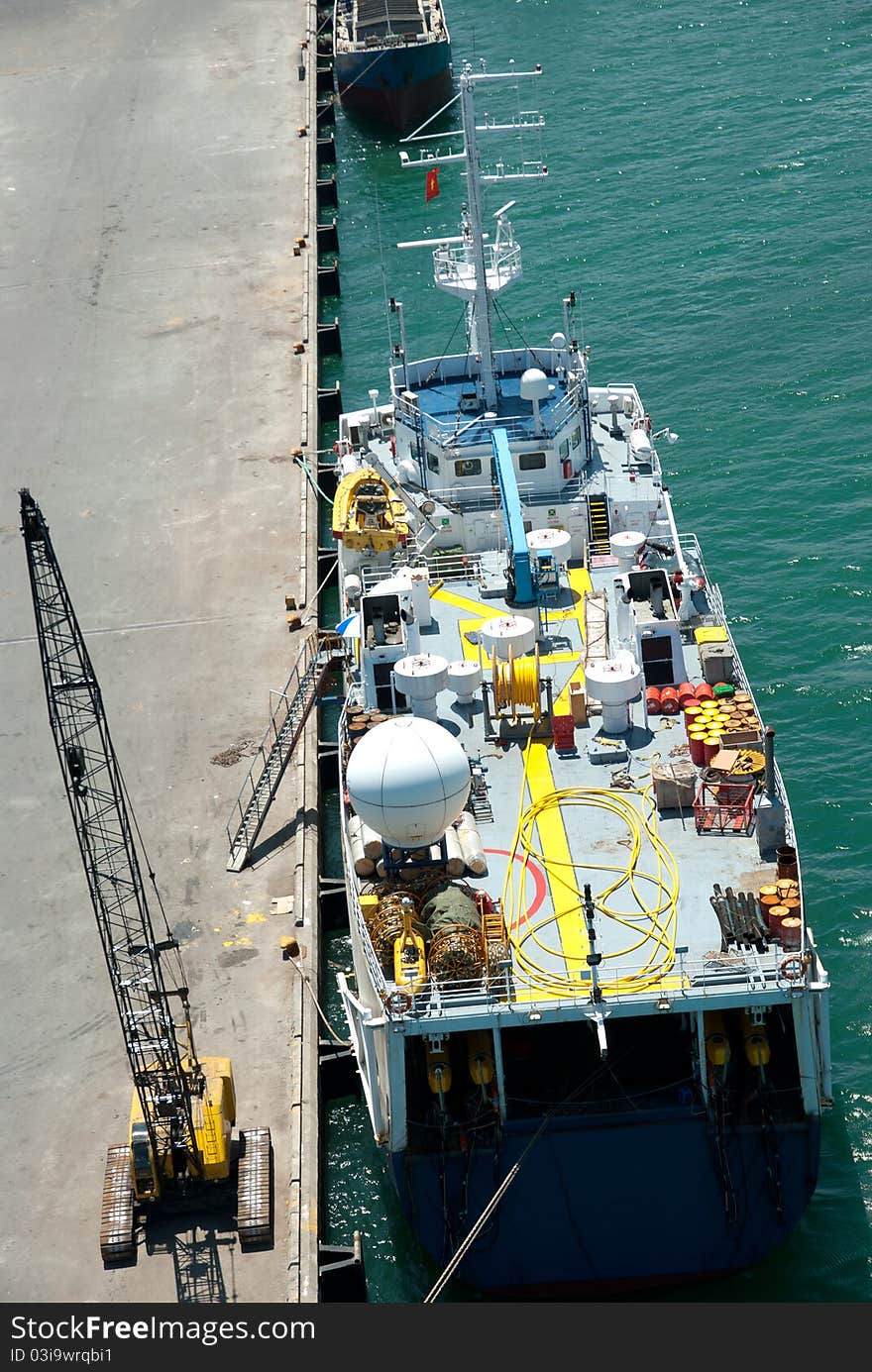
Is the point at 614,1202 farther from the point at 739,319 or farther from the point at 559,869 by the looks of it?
the point at 739,319

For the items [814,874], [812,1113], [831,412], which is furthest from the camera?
[831,412]

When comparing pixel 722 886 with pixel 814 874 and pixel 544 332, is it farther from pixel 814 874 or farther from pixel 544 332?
pixel 544 332

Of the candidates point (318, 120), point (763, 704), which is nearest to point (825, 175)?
point (318, 120)

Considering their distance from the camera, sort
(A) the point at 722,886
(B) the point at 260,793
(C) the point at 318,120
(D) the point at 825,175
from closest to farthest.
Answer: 1. (A) the point at 722,886
2. (B) the point at 260,793
3. (D) the point at 825,175
4. (C) the point at 318,120

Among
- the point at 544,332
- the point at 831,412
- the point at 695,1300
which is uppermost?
the point at 544,332

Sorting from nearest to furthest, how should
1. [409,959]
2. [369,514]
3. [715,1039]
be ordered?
[715,1039], [409,959], [369,514]

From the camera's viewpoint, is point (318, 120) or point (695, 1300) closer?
point (695, 1300)

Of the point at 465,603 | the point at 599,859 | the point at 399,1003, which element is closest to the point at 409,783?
the point at 399,1003

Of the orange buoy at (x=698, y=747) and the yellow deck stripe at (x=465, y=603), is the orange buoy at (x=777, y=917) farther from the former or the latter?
the yellow deck stripe at (x=465, y=603)
